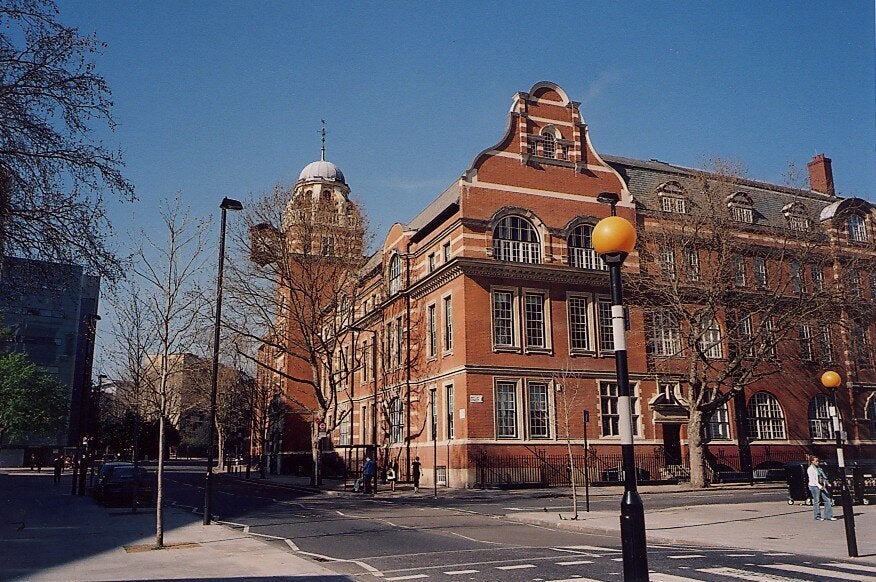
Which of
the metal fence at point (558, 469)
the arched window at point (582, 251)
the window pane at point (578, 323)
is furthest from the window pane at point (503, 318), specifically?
the metal fence at point (558, 469)

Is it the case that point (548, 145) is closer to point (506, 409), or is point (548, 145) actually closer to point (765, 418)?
point (506, 409)

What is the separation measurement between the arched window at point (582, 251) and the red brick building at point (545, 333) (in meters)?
0.08

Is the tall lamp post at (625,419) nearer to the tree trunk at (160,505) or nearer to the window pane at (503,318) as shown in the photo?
the tree trunk at (160,505)

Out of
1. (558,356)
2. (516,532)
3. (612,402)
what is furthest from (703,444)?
(516,532)

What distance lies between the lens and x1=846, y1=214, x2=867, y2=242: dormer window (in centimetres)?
4481

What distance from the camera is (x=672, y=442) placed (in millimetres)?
38250

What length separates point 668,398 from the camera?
126 feet

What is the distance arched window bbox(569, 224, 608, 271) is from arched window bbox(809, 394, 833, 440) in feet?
54.1

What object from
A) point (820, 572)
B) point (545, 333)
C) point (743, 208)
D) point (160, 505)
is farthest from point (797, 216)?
point (160, 505)

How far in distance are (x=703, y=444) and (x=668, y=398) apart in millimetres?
5918

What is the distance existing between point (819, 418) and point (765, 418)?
4.48 m

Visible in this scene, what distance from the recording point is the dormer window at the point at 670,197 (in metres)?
41.4

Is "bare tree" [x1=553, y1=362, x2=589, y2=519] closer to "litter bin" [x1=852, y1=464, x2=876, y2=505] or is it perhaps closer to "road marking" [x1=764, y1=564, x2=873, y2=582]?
"litter bin" [x1=852, y1=464, x2=876, y2=505]

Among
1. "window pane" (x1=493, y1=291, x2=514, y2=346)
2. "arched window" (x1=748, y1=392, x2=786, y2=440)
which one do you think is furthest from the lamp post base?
"arched window" (x1=748, y1=392, x2=786, y2=440)
